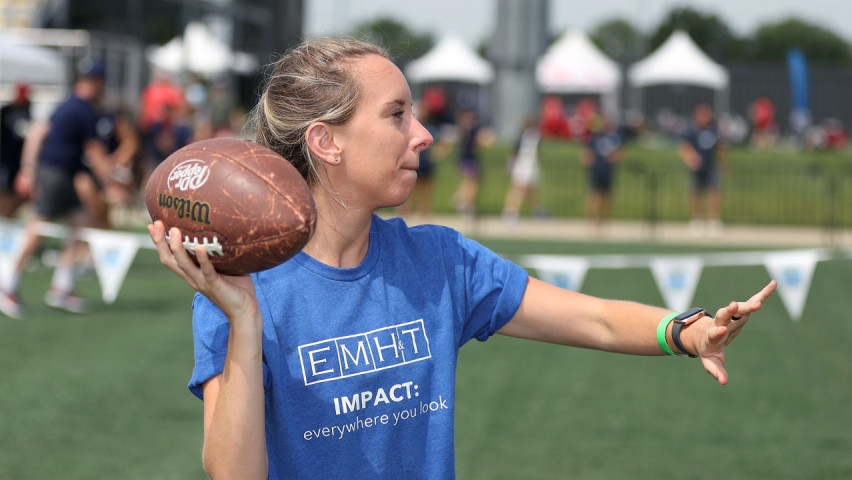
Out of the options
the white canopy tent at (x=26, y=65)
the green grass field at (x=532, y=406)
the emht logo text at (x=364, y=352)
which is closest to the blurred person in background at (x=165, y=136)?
the white canopy tent at (x=26, y=65)

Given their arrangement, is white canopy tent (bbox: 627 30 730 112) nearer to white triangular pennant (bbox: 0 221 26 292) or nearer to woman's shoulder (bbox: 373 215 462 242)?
white triangular pennant (bbox: 0 221 26 292)

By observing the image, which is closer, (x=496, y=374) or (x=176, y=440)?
(x=176, y=440)

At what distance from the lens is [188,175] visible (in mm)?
2260

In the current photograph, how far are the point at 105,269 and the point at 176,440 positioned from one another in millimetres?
3695

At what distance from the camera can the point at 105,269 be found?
360 inches

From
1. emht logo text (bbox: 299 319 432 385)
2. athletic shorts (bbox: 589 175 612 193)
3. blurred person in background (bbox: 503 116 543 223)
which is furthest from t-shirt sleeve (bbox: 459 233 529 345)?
blurred person in background (bbox: 503 116 543 223)

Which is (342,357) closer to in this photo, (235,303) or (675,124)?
(235,303)

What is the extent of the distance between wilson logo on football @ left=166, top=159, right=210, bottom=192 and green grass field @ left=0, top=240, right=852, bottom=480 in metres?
3.31

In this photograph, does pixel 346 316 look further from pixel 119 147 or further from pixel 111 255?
pixel 119 147

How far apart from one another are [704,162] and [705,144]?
0.33m

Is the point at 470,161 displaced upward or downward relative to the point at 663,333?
downward

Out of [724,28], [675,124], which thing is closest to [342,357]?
[675,124]

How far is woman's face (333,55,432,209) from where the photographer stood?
240cm

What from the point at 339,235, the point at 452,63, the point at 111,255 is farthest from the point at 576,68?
the point at 339,235
